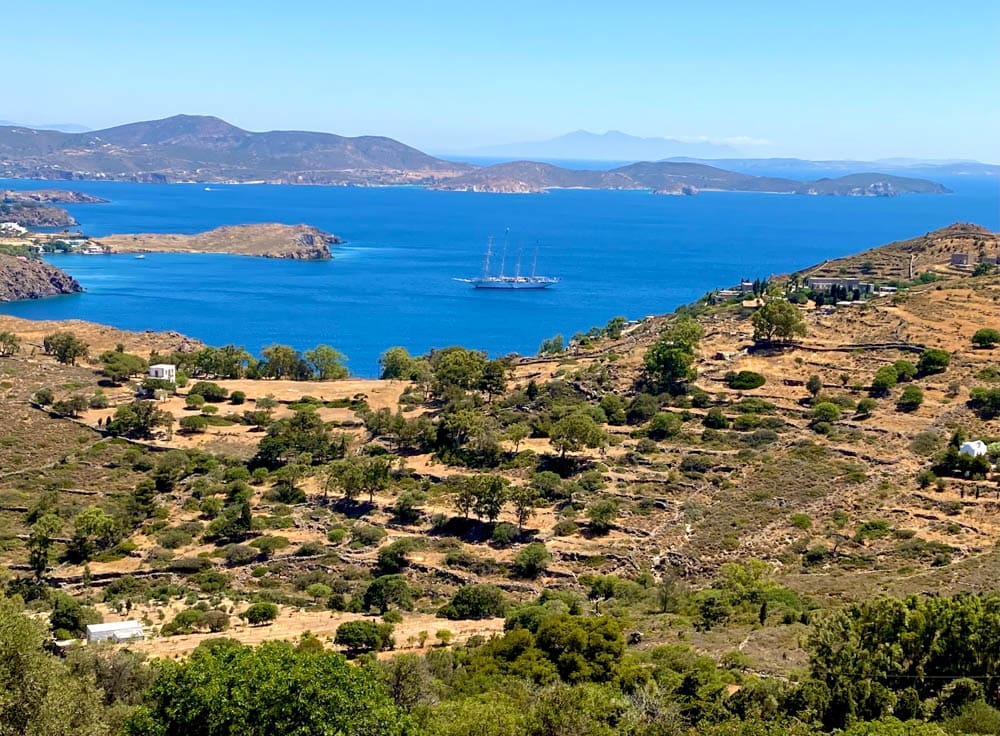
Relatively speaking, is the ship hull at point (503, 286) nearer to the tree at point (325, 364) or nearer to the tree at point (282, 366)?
the tree at point (325, 364)

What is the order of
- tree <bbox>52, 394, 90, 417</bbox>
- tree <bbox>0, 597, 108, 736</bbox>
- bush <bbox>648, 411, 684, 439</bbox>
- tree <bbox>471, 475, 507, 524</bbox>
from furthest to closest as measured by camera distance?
tree <bbox>52, 394, 90, 417</bbox> < bush <bbox>648, 411, 684, 439</bbox> < tree <bbox>471, 475, 507, 524</bbox> < tree <bbox>0, 597, 108, 736</bbox>

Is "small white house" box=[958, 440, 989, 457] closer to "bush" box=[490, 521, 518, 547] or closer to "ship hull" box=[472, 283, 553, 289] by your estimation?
"bush" box=[490, 521, 518, 547]

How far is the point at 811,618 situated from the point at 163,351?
197 feet

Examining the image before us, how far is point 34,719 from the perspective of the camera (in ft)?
50.9

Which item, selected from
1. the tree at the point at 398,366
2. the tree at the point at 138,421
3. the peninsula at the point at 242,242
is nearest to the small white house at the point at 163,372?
the tree at the point at 138,421

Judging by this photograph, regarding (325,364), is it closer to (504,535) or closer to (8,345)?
(8,345)

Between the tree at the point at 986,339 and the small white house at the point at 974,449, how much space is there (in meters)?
13.1

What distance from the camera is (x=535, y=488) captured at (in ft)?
121

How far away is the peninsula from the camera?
156000mm

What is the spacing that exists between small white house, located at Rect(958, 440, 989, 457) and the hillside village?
0.23 m

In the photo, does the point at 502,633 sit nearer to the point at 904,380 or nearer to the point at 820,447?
the point at 820,447

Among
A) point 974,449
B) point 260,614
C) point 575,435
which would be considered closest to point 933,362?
point 974,449

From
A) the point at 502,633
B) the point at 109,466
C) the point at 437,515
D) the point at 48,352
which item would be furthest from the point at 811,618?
the point at 48,352

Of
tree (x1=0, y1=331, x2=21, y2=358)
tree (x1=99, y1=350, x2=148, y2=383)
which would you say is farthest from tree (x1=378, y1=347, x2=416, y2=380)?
tree (x1=0, y1=331, x2=21, y2=358)
